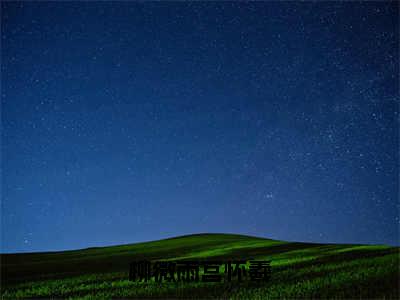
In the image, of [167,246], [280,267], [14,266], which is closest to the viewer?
[280,267]

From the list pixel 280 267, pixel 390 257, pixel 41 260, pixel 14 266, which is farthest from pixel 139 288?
pixel 41 260

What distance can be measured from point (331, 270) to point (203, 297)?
820 cm

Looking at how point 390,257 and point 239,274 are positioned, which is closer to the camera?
point 239,274

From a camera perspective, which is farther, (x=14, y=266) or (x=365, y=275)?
(x=14, y=266)

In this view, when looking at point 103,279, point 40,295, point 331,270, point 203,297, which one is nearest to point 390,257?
point 331,270

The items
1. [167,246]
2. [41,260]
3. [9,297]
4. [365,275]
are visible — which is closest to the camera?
[365,275]

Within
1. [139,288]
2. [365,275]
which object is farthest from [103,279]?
[365,275]

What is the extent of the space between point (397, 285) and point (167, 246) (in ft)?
128

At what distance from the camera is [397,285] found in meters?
18.8

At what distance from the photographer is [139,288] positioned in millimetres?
21250

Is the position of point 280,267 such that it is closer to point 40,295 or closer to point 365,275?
point 365,275

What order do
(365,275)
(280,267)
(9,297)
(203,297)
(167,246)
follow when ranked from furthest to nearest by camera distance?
(167,246) → (280,267) → (9,297) → (365,275) → (203,297)

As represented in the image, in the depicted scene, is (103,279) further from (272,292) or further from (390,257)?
(390,257)

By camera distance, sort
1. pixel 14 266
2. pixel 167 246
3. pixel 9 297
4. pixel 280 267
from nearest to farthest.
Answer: pixel 9 297 → pixel 280 267 → pixel 14 266 → pixel 167 246
